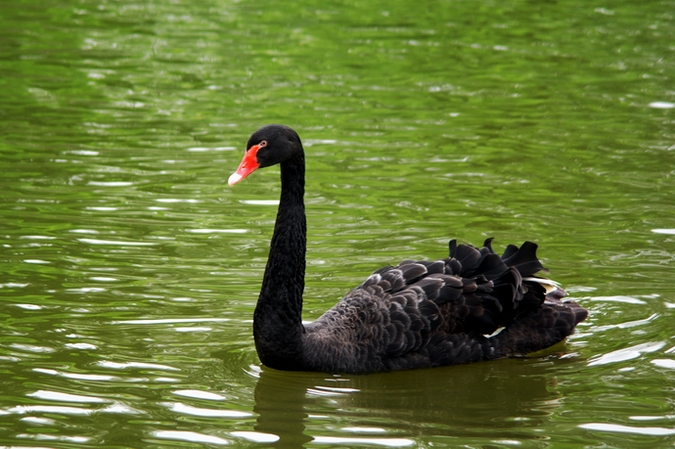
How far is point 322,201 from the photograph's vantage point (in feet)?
33.3

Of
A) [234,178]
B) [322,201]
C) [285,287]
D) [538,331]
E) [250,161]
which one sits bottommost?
[538,331]

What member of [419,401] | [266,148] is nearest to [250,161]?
[266,148]

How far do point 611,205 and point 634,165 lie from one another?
135 cm

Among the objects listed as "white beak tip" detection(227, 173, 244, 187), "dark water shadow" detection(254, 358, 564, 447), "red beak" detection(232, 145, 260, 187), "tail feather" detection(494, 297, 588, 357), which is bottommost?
"dark water shadow" detection(254, 358, 564, 447)

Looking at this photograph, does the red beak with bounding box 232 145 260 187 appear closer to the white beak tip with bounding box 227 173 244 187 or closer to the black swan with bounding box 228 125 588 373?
the black swan with bounding box 228 125 588 373

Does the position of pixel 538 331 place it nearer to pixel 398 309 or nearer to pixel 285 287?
pixel 398 309

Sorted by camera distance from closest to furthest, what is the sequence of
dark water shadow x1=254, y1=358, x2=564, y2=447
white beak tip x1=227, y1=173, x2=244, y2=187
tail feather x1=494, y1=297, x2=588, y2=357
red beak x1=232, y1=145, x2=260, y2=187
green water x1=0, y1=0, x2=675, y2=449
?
dark water shadow x1=254, y1=358, x2=564, y2=447, green water x1=0, y1=0, x2=675, y2=449, white beak tip x1=227, y1=173, x2=244, y2=187, red beak x1=232, y1=145, x2=260, y2=187, tail feather x1=494, y1=297, x2=588, y2=357

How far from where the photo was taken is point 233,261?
8.59m

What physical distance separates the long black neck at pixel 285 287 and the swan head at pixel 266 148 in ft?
0.43

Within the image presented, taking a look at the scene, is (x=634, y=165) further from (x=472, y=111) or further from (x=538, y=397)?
(x=538, y=397)

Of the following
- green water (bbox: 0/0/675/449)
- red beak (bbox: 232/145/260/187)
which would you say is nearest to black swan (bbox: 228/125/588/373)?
red beak (bbox: 232/145/260/187)

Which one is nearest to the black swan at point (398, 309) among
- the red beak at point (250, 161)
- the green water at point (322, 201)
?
the red beak at point (250, 161)

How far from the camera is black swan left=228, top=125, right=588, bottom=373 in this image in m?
6.66

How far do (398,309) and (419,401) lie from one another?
26.9 inches
